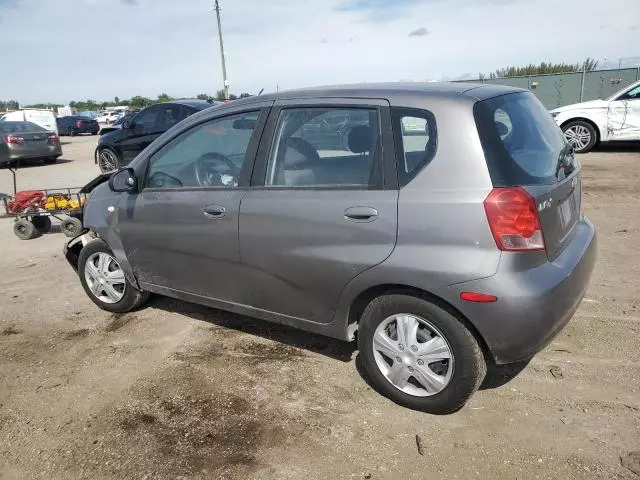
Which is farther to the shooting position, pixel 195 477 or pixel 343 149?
pixel 343 149

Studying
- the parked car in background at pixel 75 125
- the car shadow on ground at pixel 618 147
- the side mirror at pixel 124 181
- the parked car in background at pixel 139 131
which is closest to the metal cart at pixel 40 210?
the side mirror at pixel 124 181

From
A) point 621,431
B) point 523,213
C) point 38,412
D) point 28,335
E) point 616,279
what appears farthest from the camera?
point 616,279

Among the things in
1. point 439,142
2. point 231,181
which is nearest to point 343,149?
point 439,142

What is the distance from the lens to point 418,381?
2904mm

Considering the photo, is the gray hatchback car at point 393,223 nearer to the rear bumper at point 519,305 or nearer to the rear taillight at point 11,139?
the rear bumper at point 519,305

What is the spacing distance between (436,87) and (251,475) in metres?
2.25

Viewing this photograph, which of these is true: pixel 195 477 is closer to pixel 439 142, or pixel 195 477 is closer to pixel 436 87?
pixel 439 142

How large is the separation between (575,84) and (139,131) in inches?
628

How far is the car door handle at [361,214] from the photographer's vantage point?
2.77 metres

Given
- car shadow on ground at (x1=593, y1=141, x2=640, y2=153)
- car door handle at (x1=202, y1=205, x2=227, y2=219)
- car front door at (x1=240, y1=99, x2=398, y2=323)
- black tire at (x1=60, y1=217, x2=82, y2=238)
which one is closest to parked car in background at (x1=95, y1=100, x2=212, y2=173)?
black tire at (x1=60, y1=217, x2=82, y2=238)

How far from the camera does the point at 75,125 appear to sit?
34281 mm

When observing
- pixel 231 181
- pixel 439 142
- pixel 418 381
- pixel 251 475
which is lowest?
pixel 251 475

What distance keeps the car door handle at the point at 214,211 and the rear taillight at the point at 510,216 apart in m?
1.66

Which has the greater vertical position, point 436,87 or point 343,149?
point 436,87
